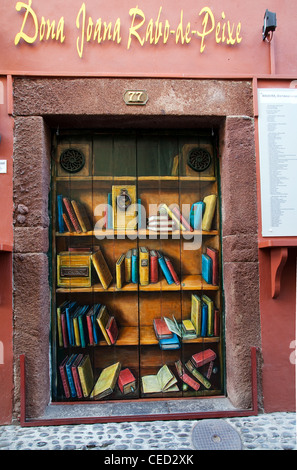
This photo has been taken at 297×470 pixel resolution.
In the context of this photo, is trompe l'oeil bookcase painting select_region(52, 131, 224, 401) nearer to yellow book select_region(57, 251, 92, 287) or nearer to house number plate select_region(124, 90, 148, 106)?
yellow book select_region(57, 251, 92, 287)

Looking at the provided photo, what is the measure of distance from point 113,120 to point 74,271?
135cm

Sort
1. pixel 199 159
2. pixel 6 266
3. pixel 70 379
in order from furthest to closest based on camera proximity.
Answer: pixel 199 159, pixel 70 379, pixel 6 266

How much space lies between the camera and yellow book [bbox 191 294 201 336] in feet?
8.13

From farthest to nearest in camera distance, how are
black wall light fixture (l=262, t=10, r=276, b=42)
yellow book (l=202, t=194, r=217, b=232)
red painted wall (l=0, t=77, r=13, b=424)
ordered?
yellow book (l=202, t=194, r=217, b=232) < black wall light fixture (l=262, t=10, r=276, b=42) < red painted wall (l=0, t=77, r=13, b=424)

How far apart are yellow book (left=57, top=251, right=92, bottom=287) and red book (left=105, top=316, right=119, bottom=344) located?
14.7 inches

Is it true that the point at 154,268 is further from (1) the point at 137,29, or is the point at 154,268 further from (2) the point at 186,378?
(1) the point at 137,29

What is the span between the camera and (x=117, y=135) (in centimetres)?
256

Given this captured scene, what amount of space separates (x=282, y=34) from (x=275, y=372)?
288 cm

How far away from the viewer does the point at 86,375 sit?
2406 millimetres

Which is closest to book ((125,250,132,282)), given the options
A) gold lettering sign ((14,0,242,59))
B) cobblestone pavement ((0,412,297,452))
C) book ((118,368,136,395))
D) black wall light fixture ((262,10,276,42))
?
book ((118,368,136,395))

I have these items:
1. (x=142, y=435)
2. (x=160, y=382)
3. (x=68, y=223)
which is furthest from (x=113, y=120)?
(x=142, y=435)

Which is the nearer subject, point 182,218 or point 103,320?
point 103,320

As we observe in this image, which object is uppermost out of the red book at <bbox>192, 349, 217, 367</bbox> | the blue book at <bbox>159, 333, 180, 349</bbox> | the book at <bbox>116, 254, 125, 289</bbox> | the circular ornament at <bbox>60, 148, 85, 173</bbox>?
the circular ornament at <bbox>60, 148, 85, 173</bbox>

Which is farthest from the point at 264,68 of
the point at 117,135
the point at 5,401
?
the point at 5,401
